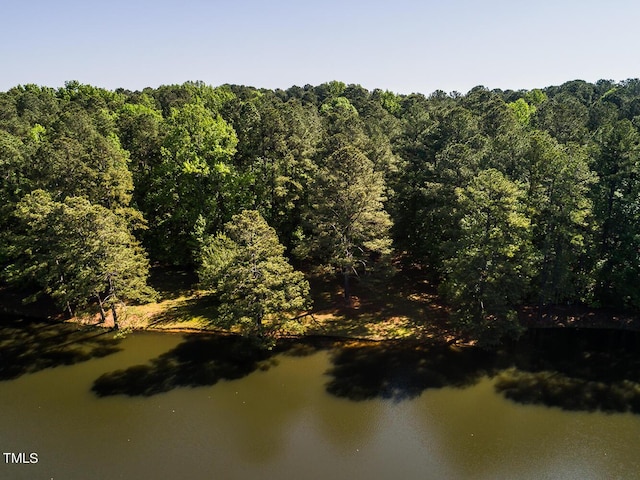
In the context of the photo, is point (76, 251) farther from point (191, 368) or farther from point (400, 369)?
point (400, 369)

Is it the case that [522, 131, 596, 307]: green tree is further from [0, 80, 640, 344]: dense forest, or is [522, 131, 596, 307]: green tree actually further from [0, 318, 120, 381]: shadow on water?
[0, 318, 120, 381]: shadow on water

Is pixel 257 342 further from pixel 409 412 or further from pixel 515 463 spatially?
pixel 515 463

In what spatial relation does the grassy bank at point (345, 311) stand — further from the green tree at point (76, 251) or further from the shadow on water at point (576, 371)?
the shadow on water at point (576, 371)

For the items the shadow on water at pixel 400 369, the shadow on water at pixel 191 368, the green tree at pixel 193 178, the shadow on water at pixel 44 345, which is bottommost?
the shadow on water at pixel 400 369

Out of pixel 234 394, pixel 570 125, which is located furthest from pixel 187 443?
pixel 570 125

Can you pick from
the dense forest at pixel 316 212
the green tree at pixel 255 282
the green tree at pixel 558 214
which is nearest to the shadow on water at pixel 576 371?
the dense forest at pixel 316 212

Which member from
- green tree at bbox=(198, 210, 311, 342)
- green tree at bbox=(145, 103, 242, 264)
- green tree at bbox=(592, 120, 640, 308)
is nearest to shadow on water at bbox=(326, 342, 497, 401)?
green tree at bbox=(198, 210, 311, 342)
